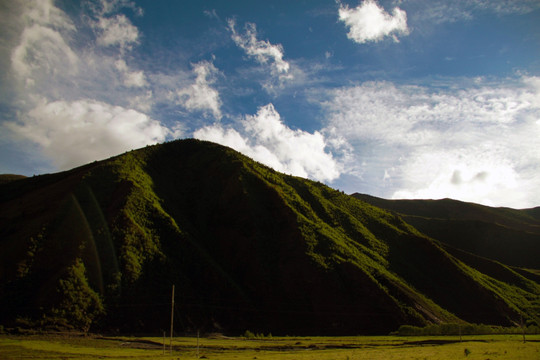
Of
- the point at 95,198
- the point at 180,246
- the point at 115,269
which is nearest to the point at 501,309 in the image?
the point at 180,246

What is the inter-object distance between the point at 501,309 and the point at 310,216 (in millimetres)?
38669

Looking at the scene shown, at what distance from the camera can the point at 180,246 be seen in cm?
6178

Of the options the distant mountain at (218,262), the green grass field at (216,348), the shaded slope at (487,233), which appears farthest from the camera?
the shaded slope at (487,233)

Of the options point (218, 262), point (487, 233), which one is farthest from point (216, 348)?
point (487, 233)

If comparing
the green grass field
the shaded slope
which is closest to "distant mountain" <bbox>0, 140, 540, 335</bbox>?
the green grass field

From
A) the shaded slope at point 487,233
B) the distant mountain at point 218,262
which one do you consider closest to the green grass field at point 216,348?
the distant mountain at point 218,262

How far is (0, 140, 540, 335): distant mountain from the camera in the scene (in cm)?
4781

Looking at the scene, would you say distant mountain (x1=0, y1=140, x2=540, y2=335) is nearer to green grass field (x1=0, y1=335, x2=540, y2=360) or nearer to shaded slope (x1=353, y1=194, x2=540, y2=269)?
green grass field (x1=0, y1=335, x2=540, y2=360)

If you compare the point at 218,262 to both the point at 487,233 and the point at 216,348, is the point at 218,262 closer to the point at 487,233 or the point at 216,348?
the point at 216,348

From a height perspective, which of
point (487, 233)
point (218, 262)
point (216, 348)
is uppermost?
point (487, 233)

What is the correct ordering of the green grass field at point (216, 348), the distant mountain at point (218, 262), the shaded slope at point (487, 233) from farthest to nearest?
the shaded slope at point (487, 233), the distant mountain at point (218, 262), the green grass field at point (216, 348)

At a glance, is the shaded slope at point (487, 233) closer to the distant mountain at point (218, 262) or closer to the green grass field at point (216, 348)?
the distant mountain at point (218, 262)

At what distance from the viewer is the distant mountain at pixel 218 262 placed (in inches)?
1882

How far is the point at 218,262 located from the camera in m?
65.0
